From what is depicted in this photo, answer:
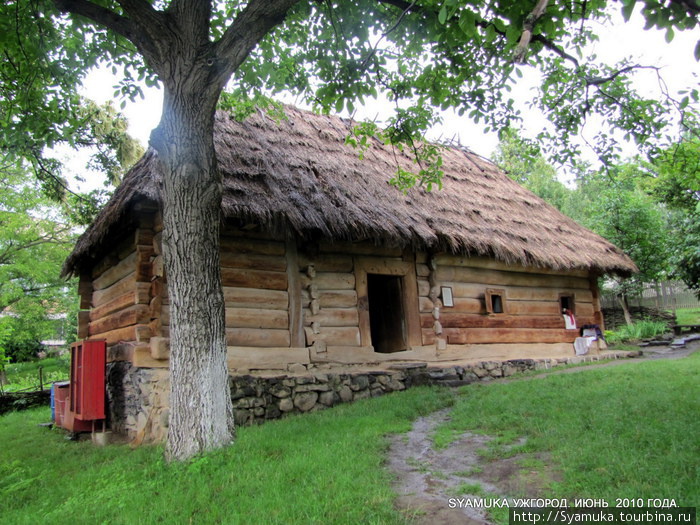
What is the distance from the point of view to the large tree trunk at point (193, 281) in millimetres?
4844

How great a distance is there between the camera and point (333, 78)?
6.97 m

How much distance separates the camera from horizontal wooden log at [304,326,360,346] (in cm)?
823

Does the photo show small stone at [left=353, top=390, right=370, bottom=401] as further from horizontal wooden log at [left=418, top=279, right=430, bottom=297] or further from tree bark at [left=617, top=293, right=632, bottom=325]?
tree bark at [left=617, top=293, right=632, bottom=325]

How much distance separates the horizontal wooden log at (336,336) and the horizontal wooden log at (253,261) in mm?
1110

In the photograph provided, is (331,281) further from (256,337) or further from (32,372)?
(32,372)

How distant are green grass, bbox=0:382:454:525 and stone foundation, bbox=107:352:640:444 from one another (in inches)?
24.2

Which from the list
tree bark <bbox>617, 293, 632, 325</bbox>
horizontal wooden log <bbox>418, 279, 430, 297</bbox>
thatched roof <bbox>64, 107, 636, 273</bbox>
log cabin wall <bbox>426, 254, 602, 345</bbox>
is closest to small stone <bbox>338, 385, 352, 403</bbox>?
log cabin wall <bbox>426, 254, 602, 345</bbox>

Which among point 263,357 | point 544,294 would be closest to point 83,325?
point 263,357

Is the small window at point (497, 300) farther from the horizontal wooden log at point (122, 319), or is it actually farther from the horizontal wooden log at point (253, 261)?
the horizontal wooden log at point (122, 319)

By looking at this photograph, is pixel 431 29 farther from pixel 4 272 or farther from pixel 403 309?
pixel 4 272

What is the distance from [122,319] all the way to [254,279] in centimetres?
215

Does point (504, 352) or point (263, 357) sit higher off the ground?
point (263, 357)

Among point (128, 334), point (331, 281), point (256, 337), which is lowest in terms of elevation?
point (256, 337)

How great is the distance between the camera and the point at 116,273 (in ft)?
28.5
